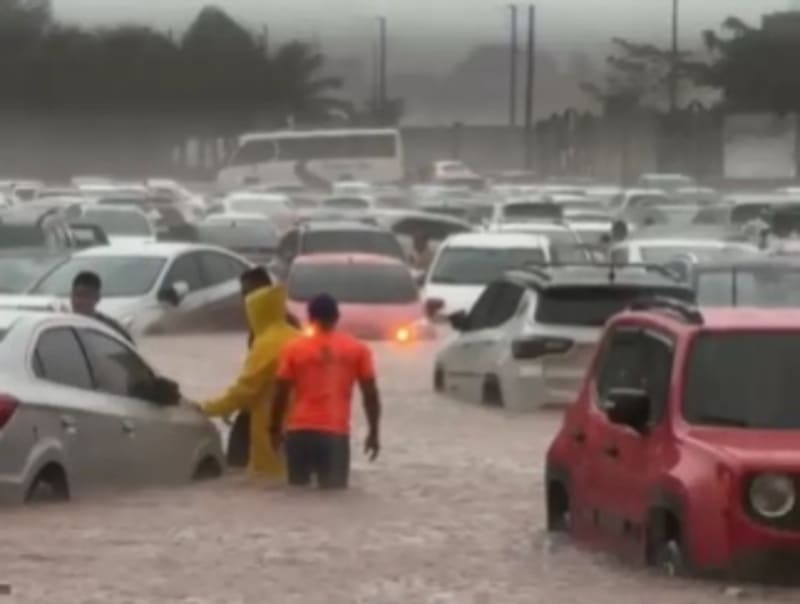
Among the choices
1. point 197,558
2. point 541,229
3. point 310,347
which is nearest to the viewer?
point 197,558

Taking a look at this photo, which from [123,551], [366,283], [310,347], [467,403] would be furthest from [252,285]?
[366,283]

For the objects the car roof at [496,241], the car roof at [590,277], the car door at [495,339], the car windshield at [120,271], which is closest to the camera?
the car roof at [590,277]

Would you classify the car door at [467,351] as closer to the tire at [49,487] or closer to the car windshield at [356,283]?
the car windshield at [356,283]

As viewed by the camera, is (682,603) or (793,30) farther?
(793,30)

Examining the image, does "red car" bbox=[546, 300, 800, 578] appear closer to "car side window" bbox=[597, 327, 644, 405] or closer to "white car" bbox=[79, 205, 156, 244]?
"car side window" bbox=[597, 327, 644, 405]

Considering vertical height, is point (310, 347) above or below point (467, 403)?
above

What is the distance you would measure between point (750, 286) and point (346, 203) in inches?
1740

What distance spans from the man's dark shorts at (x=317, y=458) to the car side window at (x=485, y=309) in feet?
25.7

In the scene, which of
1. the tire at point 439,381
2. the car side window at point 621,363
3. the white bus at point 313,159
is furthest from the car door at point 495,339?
the white bus at point 313,159

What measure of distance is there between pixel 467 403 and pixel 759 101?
7578cm

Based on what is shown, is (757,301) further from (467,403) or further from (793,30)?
(793,30)

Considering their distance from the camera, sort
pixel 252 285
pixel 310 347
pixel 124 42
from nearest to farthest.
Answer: pixel 310 347
pixel 252 285
pixel 124 42

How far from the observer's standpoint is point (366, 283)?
32.4 m

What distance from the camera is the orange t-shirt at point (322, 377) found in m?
17.3
